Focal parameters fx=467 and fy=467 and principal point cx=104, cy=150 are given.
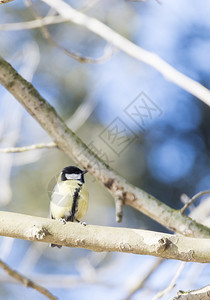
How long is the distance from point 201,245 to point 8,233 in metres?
0.63

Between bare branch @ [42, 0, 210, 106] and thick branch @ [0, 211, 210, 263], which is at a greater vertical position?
bare branch @ [42, 0, 210, 106]

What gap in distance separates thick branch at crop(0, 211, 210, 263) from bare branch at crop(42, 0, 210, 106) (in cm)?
57

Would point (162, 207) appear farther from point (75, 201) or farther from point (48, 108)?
point (48, 108)

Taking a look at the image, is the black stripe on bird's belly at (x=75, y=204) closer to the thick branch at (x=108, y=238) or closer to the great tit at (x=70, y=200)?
the great tit at (x=70, y=200)

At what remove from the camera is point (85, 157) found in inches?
91.7

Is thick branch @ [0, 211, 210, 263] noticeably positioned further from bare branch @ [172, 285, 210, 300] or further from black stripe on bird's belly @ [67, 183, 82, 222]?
black stripe on bird's belly @ [67, 183, 82, 222]

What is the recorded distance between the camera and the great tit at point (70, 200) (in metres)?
2.26

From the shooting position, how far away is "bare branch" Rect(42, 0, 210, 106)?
1837mm

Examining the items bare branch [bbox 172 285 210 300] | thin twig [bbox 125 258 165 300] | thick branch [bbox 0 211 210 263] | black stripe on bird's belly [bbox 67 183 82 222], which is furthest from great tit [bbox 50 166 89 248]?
bare branch [bbox 172 285 210 300]

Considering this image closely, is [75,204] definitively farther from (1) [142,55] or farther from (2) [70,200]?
(1) [142,55]

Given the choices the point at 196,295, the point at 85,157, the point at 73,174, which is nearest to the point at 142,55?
the point at 85,157

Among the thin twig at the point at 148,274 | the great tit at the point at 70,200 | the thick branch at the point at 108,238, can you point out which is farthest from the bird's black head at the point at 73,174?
the thick branch at the point at 108,238

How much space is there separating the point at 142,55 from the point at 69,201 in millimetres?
783

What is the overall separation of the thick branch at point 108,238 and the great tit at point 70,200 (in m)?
0.68
